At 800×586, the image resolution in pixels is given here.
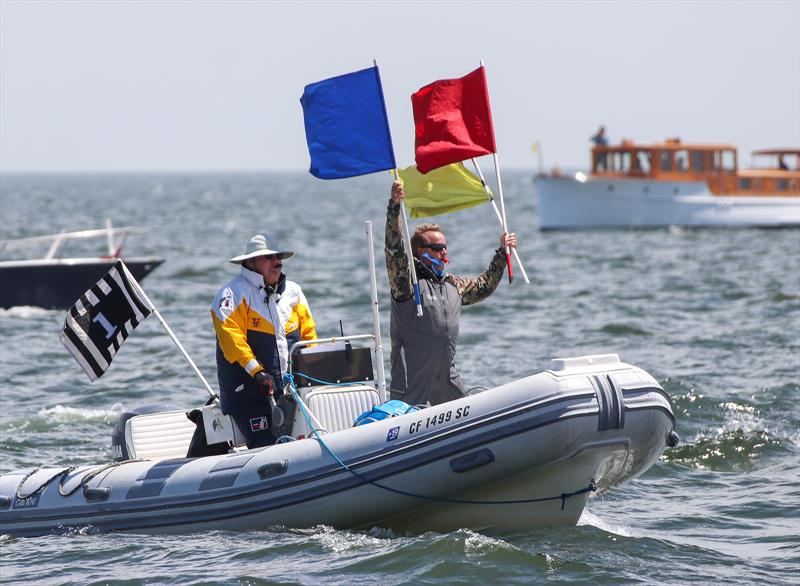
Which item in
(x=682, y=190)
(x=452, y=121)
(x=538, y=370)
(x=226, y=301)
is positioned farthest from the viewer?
(x=682, y=190)

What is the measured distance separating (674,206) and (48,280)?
2797cm

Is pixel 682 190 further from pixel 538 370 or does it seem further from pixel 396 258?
pixel 396 258

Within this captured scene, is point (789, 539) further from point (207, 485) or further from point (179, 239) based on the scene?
point (179, 239)

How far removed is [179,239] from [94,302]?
Result: 114ft

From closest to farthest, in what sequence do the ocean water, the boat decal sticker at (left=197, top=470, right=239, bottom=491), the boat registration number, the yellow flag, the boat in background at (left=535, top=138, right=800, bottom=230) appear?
the boat registration number, the ocean water, the boat decal sticker at (left=197, top=470, right=239, bottom=491), the yellow flag, the boat in background at (left=535, top=138, right=800, bottom=230)

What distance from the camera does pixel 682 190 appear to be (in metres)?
45.3

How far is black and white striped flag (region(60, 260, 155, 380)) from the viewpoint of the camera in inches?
371

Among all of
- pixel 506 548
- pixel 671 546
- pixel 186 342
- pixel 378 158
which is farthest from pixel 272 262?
pixel 186 342

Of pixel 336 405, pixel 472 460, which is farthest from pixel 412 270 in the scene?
pixel 472 460

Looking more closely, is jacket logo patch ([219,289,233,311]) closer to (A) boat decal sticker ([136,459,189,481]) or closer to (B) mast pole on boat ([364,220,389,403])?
(B) mast pole on boat ([364,220,389,403])

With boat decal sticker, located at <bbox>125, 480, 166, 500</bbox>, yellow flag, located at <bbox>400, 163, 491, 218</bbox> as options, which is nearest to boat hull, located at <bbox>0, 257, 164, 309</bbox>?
yellow flag, located at <bbox>400, 163, 491, 218</bbox>

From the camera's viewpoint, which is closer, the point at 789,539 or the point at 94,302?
the point at 789,539

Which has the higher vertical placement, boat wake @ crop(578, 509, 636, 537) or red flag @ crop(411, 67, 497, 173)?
red flag @ crop(411, 67, 497, 173)

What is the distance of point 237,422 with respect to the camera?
28.6ft
